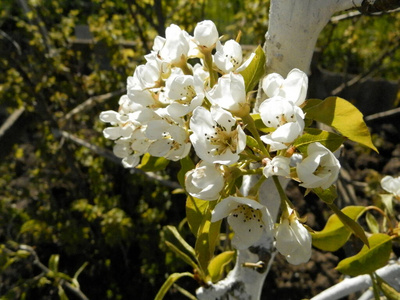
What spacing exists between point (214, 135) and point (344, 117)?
0.81 feet

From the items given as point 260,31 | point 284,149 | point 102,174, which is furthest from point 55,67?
point 284,149

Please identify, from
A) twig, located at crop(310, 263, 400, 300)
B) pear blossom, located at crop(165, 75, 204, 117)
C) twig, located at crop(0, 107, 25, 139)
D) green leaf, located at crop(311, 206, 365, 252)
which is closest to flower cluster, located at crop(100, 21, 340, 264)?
pear blossom, located at crop(165, 75, 204, 117)

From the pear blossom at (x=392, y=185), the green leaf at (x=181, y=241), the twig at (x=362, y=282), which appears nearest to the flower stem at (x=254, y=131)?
the pear blossom at (x=392, y=185)

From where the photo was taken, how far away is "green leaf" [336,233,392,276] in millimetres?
1076

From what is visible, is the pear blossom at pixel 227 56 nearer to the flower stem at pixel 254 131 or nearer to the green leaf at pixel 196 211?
the flower stem at pixel 254 131

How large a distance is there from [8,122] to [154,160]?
315 centimetres

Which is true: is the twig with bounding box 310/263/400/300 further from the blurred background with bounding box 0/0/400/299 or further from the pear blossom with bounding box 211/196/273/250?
the blurred background with bounding box 0/0/400/299

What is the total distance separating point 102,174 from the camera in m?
2.93

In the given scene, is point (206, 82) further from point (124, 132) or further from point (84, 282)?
point (84, 282)

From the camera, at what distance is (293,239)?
0.72 metres

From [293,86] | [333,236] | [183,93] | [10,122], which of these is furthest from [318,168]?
[10,122]

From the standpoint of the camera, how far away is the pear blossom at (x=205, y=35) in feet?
2.70

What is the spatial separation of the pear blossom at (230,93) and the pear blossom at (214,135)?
25mm

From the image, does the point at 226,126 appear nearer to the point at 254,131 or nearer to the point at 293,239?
the point at 254,131
